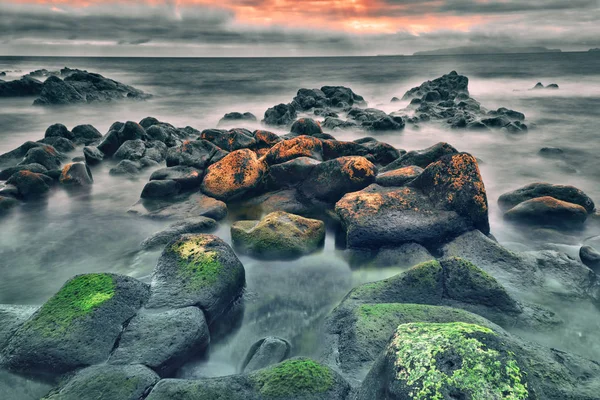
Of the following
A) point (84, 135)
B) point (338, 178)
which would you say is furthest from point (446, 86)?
point (338, 178)

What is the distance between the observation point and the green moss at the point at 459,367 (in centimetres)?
197

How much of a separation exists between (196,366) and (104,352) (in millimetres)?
736

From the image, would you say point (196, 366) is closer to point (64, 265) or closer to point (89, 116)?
point (64, 265)

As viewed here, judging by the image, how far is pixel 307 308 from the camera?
441cm

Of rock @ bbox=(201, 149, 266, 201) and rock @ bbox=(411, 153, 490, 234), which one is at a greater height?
rock @ bbox=(411, 153, 490, 234)

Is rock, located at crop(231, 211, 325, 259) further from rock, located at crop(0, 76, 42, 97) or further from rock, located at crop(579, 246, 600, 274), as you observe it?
rock, located at crop(0, 76, 42, 97)

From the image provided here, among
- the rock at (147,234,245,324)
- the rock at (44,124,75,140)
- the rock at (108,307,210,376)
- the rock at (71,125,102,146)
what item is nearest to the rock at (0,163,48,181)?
the rock at (71,125,102,146)

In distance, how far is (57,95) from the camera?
73.8 feet

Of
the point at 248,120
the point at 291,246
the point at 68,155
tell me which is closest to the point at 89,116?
the point at 248,120

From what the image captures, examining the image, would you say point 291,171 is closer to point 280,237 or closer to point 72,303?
point 280,237

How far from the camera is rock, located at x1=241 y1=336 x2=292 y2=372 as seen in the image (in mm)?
3312

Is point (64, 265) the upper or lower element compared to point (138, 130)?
lower

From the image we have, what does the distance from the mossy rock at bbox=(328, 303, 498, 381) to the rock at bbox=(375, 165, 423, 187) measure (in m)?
2.76

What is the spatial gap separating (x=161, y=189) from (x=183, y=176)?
455 mm
